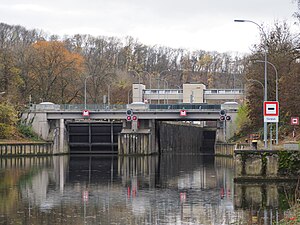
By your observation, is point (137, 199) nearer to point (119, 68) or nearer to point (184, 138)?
point (184, 138)

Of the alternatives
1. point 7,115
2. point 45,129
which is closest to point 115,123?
point 45,129

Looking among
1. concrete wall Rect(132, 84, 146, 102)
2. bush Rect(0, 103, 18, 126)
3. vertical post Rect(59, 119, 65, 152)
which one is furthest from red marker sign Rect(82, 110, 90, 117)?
concrete wall Rect(132, 84, 146, 102)

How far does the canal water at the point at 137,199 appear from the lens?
2842 cm

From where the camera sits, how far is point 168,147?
104m

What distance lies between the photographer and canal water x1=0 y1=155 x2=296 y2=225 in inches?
1119

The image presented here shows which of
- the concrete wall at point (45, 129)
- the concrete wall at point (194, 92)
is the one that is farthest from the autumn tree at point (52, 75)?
the concrete wall at point (194, 92)

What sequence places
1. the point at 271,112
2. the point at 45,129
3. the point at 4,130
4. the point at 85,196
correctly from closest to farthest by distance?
the point at 85,196, the point at 271,112, the point at 4,130, the point at 45,129

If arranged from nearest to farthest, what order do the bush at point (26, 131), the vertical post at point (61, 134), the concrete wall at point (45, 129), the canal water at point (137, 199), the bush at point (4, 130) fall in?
the canal water at point (137, 199)
the bush at point (4, 130)
the bush at point (26, 131)
the concrete wall at point (45, 129)
the vertical post at point (61, 134)

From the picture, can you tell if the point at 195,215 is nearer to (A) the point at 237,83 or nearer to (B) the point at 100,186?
(B) the point at 100,186

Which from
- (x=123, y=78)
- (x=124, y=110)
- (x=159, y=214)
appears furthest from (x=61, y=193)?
(x=123, y=78)

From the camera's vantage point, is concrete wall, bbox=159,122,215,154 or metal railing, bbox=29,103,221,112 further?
concrete wall, bbox=159,122,215,154

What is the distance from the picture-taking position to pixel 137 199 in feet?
118

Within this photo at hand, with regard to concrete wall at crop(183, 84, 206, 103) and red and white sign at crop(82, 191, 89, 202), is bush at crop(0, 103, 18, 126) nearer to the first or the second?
concrete wall at crop(183, 84, 206, 103)

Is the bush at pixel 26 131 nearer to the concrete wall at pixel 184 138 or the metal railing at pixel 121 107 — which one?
the metal railing at pixel 121 107
